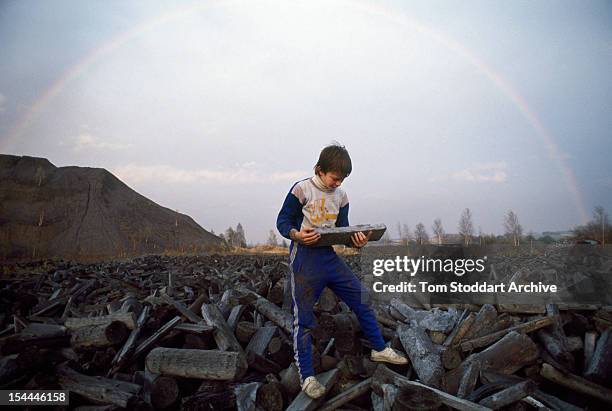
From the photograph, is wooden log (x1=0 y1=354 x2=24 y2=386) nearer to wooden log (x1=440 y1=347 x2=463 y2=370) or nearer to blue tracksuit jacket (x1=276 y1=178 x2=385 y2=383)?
blue tracksuit jacket (x1=276 y1=178 x2=385 y2=383)

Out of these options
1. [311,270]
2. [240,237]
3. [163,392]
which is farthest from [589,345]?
[240,237]

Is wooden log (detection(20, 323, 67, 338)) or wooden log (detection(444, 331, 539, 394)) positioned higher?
wooden log (detection(20, 323, 67, 338))

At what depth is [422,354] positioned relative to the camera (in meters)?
3.89

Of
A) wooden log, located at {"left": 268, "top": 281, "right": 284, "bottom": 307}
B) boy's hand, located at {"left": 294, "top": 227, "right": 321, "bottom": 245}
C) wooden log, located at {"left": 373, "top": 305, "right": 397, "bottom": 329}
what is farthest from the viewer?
wooden log, located at {"left": 268, "top": 281, "right": 284, "bottom": 307}

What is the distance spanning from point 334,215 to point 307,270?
2.11ft

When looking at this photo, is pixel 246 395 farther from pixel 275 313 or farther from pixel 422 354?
pixel 422 354

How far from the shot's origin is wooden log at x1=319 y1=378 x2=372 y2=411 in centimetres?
364

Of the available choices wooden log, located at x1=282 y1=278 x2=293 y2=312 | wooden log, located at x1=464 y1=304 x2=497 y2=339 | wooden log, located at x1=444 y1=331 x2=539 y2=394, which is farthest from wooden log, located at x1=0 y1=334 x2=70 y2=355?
wooden log, located at x1=464 y1=304 x2=497 y2=339

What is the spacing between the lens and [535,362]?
4.12 metres

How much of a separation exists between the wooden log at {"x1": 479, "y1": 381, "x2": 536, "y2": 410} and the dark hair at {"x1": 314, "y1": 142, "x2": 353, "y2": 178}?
234 cm

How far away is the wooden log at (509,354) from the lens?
3.97m

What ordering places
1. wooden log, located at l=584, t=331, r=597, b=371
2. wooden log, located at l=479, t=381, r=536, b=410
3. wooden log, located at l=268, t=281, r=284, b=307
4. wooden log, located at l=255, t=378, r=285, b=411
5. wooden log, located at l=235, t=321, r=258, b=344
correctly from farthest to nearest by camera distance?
wooden log, located at l=268, t=281, r=284, b=307
wooden log, located at l=235, t=321, r=258, b=344
wooden log, located at l=584, t=331, r=597, b=371
wooden log, located at l=255, t=378, r=285, b=411
wooden log, located at l=479, t=381, r=536, b=410

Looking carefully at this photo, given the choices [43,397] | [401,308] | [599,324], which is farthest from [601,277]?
[43,397]

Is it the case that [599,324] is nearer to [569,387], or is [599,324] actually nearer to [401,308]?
[569,387]
